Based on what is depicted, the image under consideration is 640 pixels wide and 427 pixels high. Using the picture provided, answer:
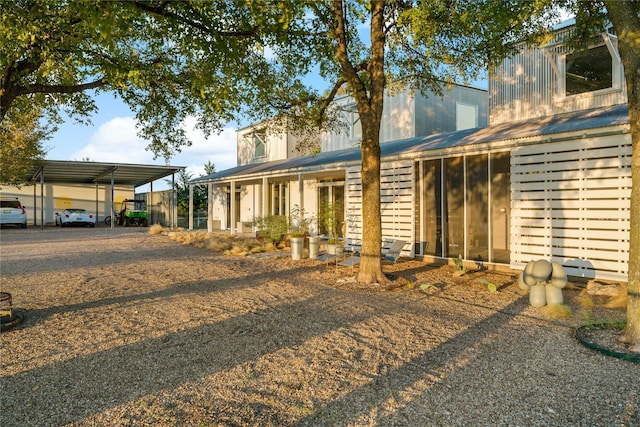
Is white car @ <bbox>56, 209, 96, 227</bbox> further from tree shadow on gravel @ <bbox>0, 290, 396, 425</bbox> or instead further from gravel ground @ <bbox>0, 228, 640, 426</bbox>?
tree shadow on gravel @ <bbox>0, 290, 396, 425</bbox>

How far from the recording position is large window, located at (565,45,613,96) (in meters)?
9.90

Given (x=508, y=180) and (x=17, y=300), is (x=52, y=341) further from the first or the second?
(x=508, y=180)

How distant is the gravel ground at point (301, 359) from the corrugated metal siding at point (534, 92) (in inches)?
210

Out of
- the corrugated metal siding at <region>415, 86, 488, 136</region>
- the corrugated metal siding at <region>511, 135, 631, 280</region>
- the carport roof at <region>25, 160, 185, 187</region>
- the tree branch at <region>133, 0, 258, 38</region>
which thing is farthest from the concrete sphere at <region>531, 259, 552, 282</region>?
the carport roof at <region>25, 160, 185, 187</region>

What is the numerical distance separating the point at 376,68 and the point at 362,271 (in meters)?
3.64

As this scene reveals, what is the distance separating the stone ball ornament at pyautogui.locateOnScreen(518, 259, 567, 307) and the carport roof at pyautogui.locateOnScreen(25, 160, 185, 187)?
22061 mm

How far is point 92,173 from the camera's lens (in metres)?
27.3

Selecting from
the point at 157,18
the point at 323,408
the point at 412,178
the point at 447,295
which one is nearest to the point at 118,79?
the point at 157,18

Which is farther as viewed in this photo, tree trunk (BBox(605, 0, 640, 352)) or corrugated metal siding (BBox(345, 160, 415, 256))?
corrugated metal siding (BBox(345, 160, 415, 256))

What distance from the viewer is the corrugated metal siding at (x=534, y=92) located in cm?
1014

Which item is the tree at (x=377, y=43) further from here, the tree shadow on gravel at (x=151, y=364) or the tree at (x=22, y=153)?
the tree at (x=22, y=153)

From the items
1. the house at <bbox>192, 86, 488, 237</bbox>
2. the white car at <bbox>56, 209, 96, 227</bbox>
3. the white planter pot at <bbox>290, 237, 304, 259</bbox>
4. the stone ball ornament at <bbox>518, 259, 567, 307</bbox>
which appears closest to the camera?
the stone ball ornament at <bbox>518, 259, 567, 307</bbox>

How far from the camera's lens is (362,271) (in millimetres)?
7859

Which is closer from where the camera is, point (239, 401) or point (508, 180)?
point (239, 401)
